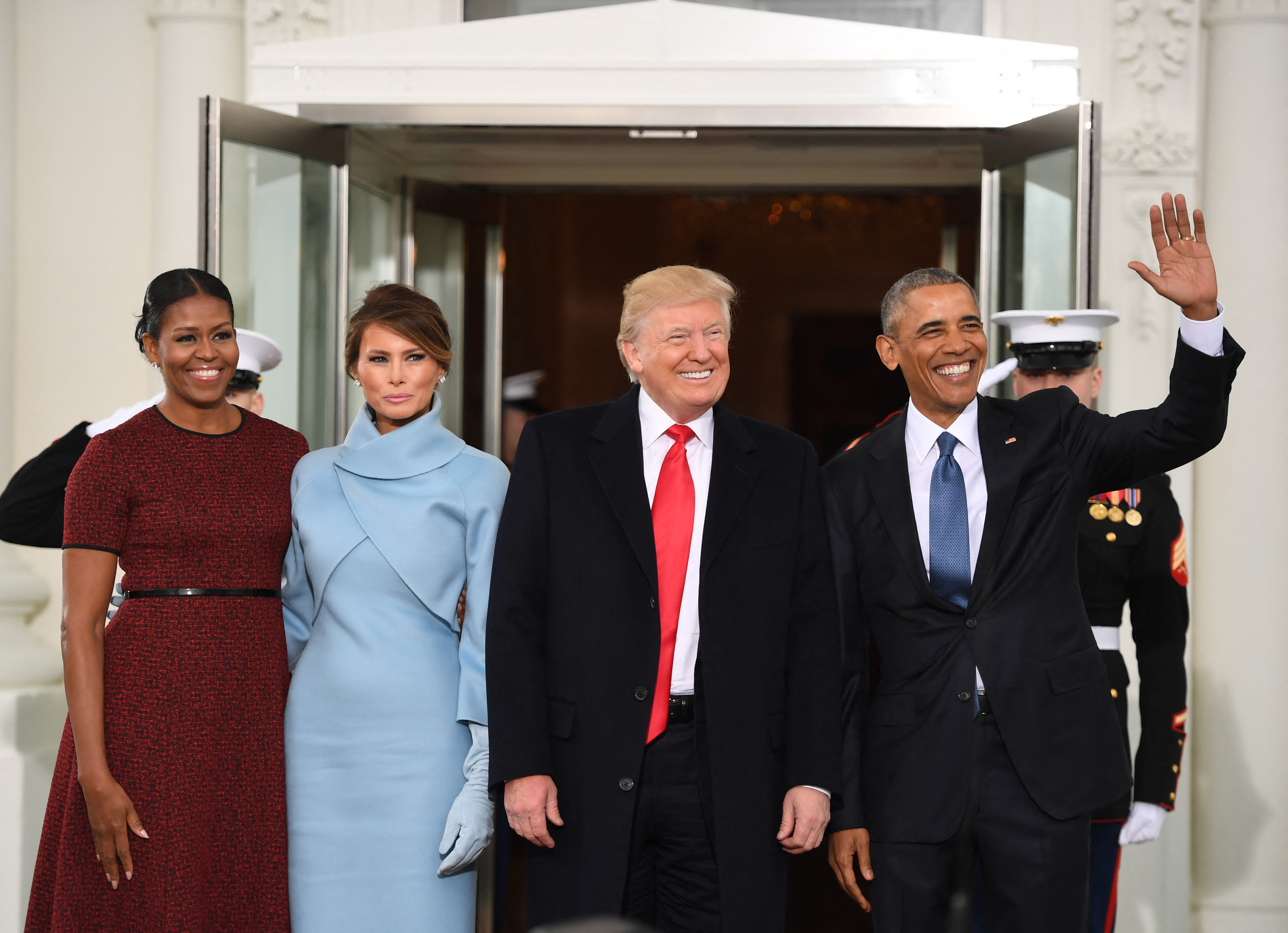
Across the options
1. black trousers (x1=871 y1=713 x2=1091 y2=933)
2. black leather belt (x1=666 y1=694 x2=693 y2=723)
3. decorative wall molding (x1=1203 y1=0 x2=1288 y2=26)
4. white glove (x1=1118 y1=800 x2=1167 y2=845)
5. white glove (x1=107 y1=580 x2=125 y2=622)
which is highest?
decorative wall molding (x1=1203 y1=0 x2=1288 y2=26)

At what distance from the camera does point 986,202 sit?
458cm

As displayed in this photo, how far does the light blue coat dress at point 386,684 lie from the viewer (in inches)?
95.0

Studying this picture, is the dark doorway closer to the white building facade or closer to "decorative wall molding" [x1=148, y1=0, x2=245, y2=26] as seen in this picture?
the white building facade

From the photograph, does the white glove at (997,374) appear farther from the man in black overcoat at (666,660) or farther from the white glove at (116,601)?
the white glove at (116,601)

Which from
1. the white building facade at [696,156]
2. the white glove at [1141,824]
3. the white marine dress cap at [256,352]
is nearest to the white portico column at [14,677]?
the white building facade at [696,156]

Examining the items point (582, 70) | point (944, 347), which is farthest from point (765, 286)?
point (944, 347)

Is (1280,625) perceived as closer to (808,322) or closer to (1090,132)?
(1090,132)

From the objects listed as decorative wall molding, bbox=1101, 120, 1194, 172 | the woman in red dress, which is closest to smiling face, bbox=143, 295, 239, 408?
the woman in red dress

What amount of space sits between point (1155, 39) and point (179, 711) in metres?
4.25

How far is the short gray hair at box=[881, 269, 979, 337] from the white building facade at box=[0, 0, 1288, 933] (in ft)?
5.48

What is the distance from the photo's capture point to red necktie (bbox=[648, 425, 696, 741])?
7.68 ft

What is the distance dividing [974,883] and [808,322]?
7347 mm

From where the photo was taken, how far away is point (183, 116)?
5.21 meters

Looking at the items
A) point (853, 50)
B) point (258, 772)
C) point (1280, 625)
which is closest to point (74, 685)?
point (258, 772)
